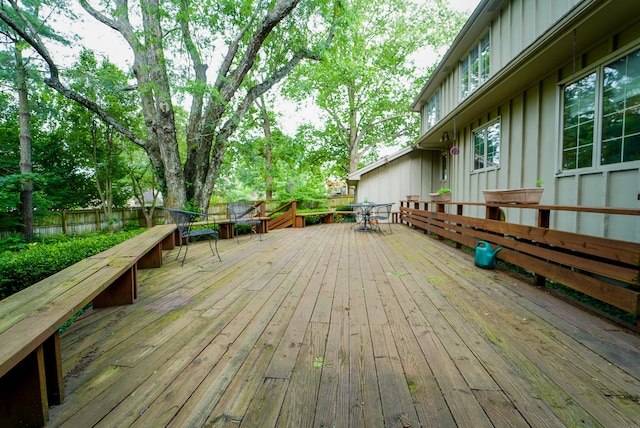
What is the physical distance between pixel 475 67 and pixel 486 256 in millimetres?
4894

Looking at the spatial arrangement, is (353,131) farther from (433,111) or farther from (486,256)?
(486,256)

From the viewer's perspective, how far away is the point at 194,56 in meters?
7.02

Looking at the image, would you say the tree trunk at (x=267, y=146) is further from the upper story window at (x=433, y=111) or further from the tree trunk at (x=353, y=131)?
the upper story window at (x=433, y=111)

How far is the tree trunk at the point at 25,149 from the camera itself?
734 centimetres

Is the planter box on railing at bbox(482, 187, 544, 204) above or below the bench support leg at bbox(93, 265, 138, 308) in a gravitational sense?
above

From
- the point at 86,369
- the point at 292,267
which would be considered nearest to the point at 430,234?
the point at 292,267

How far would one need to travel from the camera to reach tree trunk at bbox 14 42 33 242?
734 cm

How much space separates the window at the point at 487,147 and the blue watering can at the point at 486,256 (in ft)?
8.80

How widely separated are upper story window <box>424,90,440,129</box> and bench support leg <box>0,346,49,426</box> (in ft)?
30.7

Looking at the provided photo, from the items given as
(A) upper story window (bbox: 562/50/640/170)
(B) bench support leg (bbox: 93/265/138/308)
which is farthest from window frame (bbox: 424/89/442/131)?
(B) bench support leg (bbox: 93/265/138/308)

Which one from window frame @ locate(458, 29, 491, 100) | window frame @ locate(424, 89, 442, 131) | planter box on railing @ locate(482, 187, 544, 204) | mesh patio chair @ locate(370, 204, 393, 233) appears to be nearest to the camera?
planter box on railing @ locate(482, 187, 544, 204)

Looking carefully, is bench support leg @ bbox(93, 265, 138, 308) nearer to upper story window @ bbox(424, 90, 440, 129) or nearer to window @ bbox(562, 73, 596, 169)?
window @ bbox(562, 73, 596, 169)

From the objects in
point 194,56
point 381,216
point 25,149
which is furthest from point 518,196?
point 25,149

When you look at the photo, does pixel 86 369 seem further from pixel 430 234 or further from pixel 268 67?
pixel 268 67
